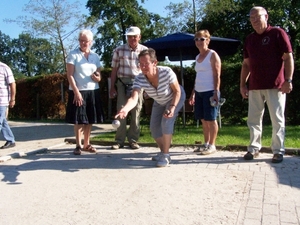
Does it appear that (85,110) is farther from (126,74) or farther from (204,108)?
(204,108)

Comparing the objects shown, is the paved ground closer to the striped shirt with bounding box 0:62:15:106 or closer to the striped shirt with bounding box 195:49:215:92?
the striped shirt with bounding box 195:49:215:92

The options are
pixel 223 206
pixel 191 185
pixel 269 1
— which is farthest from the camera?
pixel 269 1

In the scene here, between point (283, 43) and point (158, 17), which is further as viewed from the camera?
point (158, 17)

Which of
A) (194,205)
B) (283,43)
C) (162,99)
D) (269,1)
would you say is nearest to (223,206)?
(194,205)

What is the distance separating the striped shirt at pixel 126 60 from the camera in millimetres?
5426

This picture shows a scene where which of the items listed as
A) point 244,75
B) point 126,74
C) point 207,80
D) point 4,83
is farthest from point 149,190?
point 4,83

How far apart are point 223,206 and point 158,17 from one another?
23820 millimetres

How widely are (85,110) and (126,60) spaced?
1044 millimetres

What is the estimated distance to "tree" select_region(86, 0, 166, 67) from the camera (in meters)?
22.5

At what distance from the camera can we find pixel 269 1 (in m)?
21.5

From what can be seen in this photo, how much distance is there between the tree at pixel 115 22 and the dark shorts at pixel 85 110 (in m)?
16.8

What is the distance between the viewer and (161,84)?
13.6 feet

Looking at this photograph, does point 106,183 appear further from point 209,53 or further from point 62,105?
point 62,105

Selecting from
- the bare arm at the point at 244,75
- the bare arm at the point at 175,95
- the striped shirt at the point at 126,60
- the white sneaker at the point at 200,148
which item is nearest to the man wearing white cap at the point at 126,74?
the striped shirt at the point at 126,60
